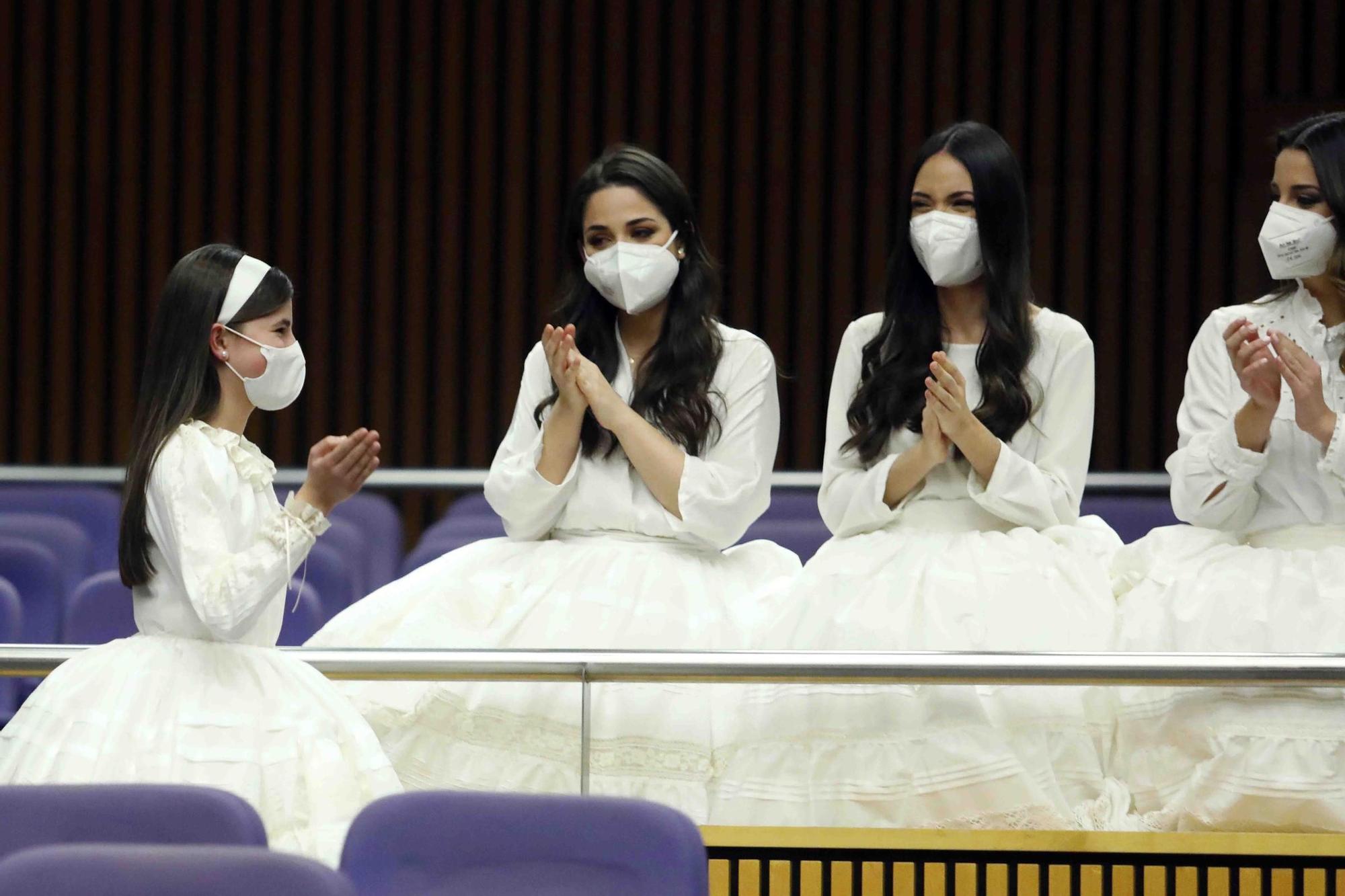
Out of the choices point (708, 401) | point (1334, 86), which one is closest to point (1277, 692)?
point (708, 401)

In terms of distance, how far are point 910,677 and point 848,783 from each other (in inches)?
11.4

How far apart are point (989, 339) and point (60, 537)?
2493 mm

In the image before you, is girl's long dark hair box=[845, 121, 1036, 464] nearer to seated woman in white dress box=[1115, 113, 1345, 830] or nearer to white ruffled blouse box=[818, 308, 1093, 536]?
white ruffled blouse box=[818, 308, 1093, 536]

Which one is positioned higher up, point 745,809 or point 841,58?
point 841,58

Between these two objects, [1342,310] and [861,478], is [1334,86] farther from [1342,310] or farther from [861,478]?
[861,478]

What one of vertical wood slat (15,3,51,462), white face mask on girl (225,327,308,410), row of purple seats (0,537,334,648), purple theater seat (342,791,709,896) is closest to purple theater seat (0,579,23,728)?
row of purple seats (0,537,334,648)

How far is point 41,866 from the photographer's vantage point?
1771mm

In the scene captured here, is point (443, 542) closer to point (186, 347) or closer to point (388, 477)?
point (388, 477)

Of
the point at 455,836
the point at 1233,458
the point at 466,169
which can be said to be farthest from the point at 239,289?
the point at 466,169

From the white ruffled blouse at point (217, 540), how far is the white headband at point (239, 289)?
7.1 inches

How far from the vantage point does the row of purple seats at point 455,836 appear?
2.12 metres

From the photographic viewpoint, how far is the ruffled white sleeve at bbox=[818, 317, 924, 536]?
3.43 m

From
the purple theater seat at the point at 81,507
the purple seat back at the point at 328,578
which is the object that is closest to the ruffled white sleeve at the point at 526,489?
the purple seat back at the point at 328,578

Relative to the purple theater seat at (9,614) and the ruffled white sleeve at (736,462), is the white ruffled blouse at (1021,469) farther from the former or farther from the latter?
the purple theater seat at (9,614)
